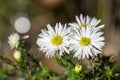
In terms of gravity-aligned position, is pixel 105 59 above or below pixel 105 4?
below

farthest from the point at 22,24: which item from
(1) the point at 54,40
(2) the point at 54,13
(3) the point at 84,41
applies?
(3) the point at 84,41

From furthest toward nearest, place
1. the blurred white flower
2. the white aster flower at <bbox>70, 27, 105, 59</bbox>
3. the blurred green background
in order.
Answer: the blurred white flower < the blurred green background < the white aster flower at <bbox>70, 27, 105, 59</bbox>

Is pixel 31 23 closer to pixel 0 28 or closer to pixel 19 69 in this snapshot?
pixel 0 28

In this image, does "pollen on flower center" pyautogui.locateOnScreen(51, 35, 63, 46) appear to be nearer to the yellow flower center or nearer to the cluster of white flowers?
the cluster of white flowers

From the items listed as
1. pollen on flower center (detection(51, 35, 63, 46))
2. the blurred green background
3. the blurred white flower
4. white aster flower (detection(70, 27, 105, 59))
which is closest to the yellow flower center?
white aster flower (detection(70, 27, 105, 59))

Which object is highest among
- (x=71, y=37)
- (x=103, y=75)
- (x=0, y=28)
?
(x=0, y=28)

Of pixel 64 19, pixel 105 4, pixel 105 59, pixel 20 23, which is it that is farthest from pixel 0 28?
pixel 105 59
